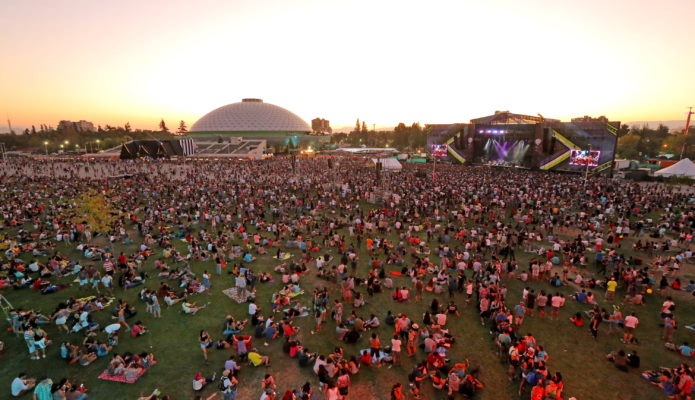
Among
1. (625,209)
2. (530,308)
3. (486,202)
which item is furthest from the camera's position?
(486,202)

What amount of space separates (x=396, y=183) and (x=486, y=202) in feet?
36.7

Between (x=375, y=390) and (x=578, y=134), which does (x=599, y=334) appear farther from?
(x=578, y=134)

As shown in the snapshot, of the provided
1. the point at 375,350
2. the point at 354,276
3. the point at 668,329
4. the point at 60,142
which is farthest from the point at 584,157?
the point at 60,142

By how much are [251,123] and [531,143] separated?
3630 inches

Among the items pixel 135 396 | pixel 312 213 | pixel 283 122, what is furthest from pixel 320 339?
pixel 283 122

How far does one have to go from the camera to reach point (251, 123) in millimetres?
115875

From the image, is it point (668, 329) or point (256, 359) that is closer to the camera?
point (256, 359)

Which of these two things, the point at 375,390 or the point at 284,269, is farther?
the point at 284,269

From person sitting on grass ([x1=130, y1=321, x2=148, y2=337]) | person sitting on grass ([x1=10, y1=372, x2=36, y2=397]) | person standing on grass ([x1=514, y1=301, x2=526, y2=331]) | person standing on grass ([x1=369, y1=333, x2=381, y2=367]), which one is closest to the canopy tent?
person sitting on grass ([x1=130, y1=321, x2=148, y2=337])

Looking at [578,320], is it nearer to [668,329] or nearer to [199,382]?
[668,329]

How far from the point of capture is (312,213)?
23484 millimetres

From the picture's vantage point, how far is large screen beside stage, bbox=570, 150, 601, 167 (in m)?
43.8

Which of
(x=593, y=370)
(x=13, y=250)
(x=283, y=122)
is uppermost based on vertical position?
(x=283, y=122)

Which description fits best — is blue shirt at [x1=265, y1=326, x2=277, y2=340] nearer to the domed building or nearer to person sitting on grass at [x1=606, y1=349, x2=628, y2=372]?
person sitting on grass at [x1=606, y1=349, x2=628, y2=372]
